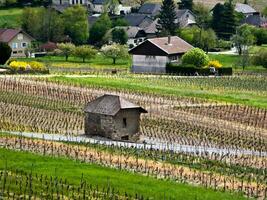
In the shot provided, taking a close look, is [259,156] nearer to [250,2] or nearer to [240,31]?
[240,31]

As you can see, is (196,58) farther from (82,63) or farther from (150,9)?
(150,9)

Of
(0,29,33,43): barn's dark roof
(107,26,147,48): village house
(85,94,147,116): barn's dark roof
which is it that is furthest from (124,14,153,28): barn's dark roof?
(85,94,147,116): barn's dark roof

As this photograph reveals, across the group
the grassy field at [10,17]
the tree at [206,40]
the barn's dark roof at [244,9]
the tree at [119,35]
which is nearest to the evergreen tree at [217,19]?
the tree at [206,40]

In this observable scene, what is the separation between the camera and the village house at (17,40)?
10719cm

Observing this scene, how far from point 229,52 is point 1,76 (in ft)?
143

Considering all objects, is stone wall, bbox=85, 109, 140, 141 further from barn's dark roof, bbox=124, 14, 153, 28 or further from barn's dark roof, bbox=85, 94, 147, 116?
barn's dark roof, bbox=124, 14, 153, 28

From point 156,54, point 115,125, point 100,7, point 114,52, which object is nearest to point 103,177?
point 115,125

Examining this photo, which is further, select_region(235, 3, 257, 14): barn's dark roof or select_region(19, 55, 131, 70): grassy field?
select_region(235, 3, 257, 14): barn's dark roof

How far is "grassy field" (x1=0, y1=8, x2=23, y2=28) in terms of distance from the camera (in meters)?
121

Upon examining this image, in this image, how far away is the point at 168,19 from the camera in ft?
391

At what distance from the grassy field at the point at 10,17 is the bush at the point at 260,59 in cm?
4129

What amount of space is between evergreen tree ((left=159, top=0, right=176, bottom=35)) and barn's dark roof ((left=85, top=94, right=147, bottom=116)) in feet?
218

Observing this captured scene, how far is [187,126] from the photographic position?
5284 centimetres

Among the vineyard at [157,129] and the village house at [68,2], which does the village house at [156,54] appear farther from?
the village house at [68,2]
